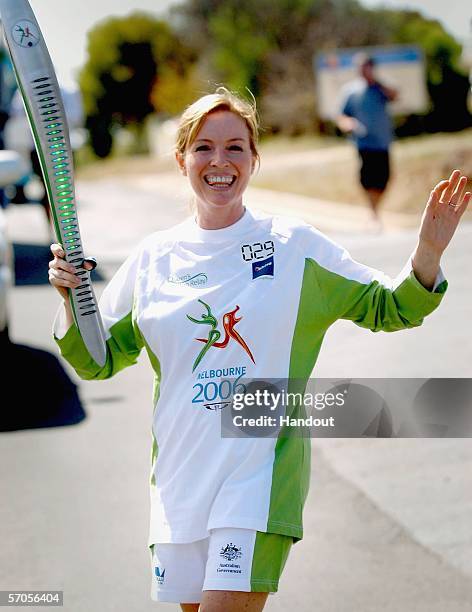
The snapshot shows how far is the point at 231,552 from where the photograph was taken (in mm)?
2957

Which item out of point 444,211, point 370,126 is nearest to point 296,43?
point 370,126

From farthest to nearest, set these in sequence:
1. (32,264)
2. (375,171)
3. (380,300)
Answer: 1. (375,171)
2. (32,264)
3. (380,300)

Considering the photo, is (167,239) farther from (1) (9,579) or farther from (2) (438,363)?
(2) (438,363)

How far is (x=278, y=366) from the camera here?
10.2 feet

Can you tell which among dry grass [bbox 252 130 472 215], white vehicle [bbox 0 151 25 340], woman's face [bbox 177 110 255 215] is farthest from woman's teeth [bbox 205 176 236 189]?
dry grass [bbox 252 130 472 215]

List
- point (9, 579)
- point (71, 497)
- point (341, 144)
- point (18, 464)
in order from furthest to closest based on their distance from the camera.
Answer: point (341, 144)
point (18, 464)
point (71, 497)
point (9, 579)

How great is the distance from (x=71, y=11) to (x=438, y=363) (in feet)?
11.5

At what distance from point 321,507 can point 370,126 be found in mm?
8667

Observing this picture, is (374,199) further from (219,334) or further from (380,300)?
(219,334)

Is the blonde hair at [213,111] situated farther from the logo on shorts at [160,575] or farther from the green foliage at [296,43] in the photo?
the green foliage at [296,43]

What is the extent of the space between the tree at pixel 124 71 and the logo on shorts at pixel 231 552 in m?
54.7

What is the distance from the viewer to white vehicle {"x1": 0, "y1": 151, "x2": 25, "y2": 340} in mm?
7360

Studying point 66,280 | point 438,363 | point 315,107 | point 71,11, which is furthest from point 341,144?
point 66,280

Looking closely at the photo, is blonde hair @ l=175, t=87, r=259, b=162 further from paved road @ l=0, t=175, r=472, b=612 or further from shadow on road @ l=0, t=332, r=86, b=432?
shadow on road @ l=0, t=332, r=86, b=432
